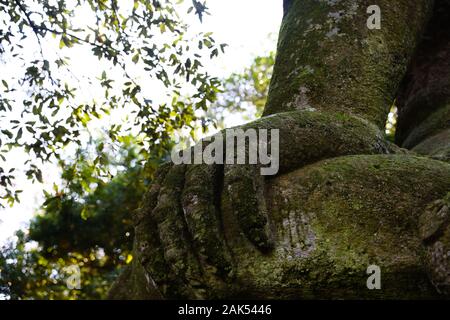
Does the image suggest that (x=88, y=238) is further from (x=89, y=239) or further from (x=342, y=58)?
(x=342, y=58)

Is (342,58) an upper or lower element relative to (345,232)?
upper

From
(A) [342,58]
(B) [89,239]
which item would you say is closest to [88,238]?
(B) [89,239]

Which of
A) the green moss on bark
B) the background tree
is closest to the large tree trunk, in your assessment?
the green moss on bark

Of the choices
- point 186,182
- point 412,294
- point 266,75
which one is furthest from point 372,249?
point 266,75

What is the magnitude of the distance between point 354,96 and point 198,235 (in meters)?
1.49

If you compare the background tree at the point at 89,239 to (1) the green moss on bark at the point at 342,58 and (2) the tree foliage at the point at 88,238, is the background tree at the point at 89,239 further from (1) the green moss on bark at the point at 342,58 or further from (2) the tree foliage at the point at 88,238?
(1) the green moss on bark at the point at 342,58

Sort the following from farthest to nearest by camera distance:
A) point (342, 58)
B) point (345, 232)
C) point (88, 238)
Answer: point (88, 238), point (342, 58), point (345, 232)

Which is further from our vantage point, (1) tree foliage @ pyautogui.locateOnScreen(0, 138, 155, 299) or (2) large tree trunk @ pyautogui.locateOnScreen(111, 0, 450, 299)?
(1) tree foliage @ pyautogui.locateOnScreen(0, 138, 155, 299)

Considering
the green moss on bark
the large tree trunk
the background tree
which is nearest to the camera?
the large tree trunk

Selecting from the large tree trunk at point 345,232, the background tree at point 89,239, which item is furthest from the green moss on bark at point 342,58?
the background tree at point 89,239

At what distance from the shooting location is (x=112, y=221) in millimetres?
12500

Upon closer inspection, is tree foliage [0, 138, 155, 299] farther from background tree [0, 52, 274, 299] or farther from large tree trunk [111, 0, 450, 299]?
large tree trunk [111, 0, 450, 299]
